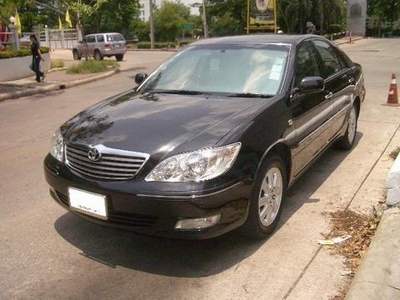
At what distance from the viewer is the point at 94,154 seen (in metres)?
3.53

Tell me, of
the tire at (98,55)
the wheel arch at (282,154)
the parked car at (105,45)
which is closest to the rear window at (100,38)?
the parked car at (105,45)

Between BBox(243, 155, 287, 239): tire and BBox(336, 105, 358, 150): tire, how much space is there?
2.50 meters

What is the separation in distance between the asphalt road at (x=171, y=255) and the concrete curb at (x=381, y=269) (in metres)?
0.20

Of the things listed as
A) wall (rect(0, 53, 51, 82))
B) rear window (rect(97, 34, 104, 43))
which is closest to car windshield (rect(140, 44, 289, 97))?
wall (rect(0, 53, 51, 82))

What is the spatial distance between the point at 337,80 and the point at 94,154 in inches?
132

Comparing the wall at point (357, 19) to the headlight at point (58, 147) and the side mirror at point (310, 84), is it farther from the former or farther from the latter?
the headlight at point (58, 147)

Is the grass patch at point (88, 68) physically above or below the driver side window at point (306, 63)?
below

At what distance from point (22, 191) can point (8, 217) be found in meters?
0.73

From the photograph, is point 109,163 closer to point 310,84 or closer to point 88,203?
point 88,203

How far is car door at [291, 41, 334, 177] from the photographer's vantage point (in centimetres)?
448

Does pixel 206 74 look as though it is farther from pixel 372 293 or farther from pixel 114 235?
pixel 372 293

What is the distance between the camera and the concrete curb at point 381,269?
9.95ft

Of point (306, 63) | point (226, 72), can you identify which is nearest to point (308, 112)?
point (306, 63)

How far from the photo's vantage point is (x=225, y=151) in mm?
3445
